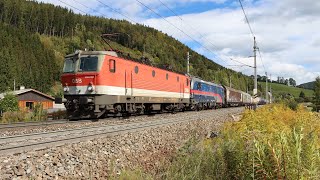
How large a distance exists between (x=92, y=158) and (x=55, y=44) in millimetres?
156478

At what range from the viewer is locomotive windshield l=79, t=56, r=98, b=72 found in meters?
18.6

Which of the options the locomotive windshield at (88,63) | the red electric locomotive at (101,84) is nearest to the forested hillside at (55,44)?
the red electric locomotive at (101,84)

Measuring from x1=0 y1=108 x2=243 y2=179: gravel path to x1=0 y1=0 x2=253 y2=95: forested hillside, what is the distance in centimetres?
7675

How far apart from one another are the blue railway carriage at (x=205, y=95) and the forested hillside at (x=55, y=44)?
4690 cm

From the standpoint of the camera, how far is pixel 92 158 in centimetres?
853

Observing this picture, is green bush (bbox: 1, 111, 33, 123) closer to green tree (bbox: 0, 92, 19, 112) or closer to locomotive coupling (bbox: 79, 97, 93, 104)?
locomotive coupling (bbox: 79, 97, 93, 104)

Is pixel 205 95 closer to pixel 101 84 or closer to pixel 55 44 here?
pixel 101 84

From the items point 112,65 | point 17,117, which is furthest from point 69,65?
point 17,117

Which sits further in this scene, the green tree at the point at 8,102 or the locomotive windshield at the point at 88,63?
the green tree at the point at 8,102

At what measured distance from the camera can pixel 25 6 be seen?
547 feet

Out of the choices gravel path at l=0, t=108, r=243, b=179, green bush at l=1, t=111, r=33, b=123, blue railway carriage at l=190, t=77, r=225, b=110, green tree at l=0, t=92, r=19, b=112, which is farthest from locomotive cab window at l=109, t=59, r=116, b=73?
green tree at l=0, t=92, r=19, b=112

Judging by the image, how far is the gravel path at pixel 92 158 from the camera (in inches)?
Answer: 274

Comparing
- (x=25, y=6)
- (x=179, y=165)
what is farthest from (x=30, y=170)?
(x=25, y=6)

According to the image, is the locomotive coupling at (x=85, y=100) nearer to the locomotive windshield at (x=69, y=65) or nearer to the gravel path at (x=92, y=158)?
the locomotive windshield at (x=69, y=65)
